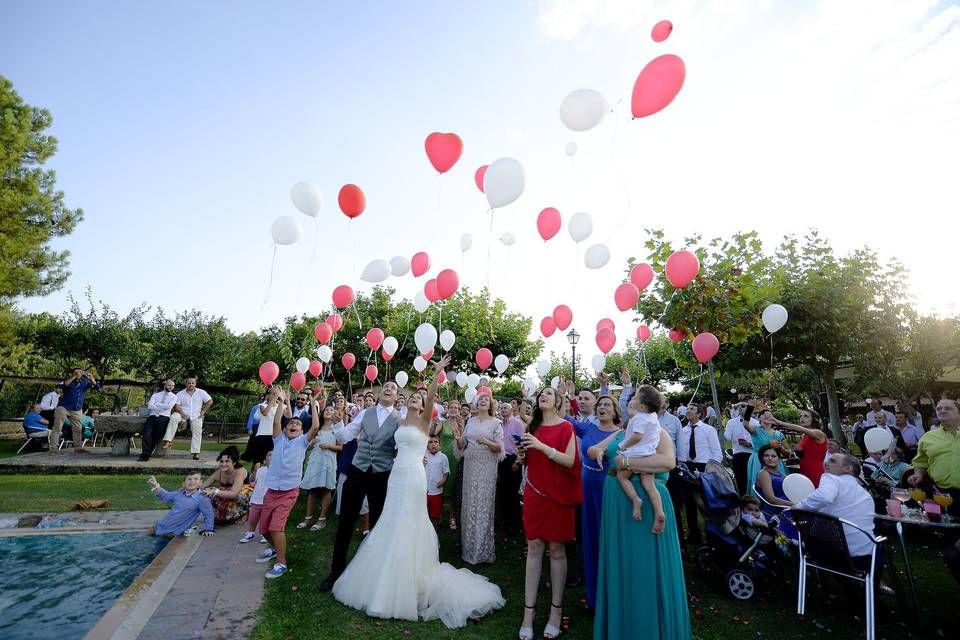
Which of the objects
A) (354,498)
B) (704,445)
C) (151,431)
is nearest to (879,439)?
(704,445)

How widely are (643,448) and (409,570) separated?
7.40 ft

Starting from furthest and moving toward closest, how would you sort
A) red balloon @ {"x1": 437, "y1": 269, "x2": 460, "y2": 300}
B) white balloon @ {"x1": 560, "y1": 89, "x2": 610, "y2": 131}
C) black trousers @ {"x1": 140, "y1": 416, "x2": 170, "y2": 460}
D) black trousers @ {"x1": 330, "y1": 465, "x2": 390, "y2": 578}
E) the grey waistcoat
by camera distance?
black trousers @ {"x1": 140, "y1": 416, "x2": 170, "y2": 460}, red balloon @ {"x1": 437, "y1": 269, "x2": 460, "y2": 300}, white balloon @ {"x1": 560, "y1": 89, "x2": 610, "y2": 131}, the grey waistcoat, black trousers @ {"x1": 330, "y1": 465, "x2": 390, "y2": 578}

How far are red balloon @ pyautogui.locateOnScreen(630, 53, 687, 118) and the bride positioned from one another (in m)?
3.57

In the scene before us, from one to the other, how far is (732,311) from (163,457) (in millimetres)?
12814

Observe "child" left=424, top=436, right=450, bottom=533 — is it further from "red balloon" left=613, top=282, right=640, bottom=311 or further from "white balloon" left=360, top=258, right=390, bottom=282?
"red balloon" left=613, top=282, right=640, bottom=311

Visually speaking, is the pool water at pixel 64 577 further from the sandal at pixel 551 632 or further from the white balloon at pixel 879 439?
the white balloon at pixel 879 439

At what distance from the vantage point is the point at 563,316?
931 centimetres

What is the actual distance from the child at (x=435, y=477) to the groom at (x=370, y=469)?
131 cm

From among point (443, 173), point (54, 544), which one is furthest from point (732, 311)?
point (54, 544)

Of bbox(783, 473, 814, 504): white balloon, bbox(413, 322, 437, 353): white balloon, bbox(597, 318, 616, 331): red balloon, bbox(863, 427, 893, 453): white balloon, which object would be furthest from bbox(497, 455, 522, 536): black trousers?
bbox(863, 427, 893, 453): white balloon

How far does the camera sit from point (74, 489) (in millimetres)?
8055

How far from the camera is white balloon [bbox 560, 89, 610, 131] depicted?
→ 5.43 metres

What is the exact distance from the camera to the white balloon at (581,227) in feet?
24.3

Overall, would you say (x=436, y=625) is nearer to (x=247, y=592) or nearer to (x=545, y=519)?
(x=545, y=519)
